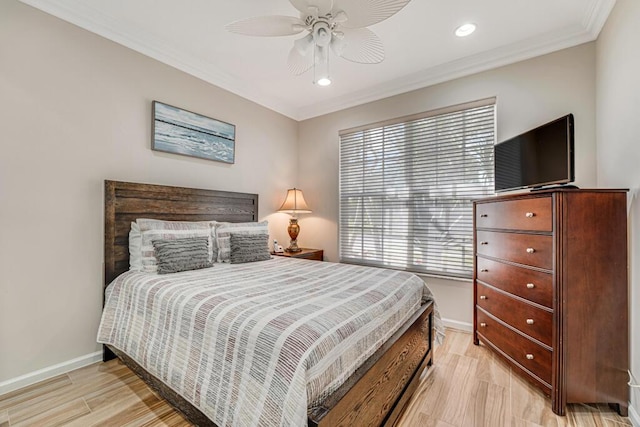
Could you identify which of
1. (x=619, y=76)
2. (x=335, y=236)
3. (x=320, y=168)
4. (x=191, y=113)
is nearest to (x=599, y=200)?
(x=619, y=76)

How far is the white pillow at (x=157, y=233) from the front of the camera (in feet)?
7.30

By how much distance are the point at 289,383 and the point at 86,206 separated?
2.21 m

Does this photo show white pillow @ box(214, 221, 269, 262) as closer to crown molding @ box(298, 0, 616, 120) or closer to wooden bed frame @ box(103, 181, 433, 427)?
wooden bed frame @ box(103, 181, 433, 427)

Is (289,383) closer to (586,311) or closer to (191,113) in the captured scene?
(586,311)

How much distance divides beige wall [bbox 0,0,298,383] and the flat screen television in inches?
123

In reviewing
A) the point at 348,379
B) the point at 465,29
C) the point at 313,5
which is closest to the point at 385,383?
the point at 348,379

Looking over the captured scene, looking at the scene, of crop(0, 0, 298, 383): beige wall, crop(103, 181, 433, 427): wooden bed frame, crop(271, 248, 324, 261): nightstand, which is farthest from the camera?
crop(271, 248, 324, 261): nightstand

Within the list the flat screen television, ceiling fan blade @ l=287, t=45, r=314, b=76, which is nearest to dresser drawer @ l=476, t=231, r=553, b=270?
the flat screen television

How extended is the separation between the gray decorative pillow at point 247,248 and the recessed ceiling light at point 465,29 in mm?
2585

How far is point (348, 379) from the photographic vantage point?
1208mm

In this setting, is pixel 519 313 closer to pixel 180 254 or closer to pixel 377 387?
pixel 377 387

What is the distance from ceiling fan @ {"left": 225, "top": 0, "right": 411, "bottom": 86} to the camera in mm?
1569

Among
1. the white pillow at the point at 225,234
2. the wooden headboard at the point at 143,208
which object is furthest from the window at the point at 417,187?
the wooden headboard at the point at 143,208

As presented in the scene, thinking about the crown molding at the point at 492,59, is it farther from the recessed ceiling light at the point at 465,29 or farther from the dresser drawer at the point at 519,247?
the dresser drawer at the point at 519,247
